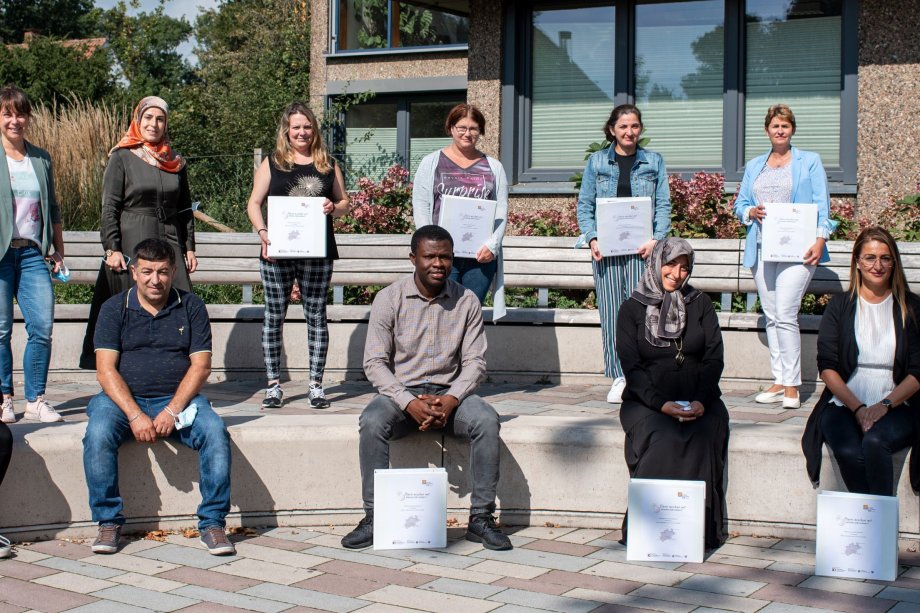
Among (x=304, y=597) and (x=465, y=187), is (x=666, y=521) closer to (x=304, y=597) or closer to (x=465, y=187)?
(x=304, y=597)

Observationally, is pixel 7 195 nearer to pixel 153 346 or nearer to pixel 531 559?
pixel 153 346

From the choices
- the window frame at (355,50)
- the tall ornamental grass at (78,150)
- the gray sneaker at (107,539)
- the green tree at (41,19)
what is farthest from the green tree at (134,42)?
the gray sneaker at (107,539)

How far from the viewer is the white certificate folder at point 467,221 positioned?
7.33 metres

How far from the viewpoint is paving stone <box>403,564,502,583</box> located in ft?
16.7

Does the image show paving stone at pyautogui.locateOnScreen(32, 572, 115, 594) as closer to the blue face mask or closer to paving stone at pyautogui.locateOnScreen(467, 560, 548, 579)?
the blue face mask

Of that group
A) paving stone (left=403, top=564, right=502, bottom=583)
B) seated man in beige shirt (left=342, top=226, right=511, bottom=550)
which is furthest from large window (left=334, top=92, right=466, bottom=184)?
paving stone (left=403, top=564, right=502, bottom=583)

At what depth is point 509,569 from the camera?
526 cm

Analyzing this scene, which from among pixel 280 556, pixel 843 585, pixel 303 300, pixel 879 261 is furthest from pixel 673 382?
pixel 303 300

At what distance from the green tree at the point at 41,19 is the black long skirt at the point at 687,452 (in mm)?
52554

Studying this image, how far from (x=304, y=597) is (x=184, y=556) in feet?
2.83

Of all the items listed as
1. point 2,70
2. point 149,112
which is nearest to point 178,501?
point 149,112

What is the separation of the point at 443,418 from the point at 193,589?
148 centimetres

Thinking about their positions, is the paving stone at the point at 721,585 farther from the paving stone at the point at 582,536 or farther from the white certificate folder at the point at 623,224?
the white certificate folder at the point at 623,224

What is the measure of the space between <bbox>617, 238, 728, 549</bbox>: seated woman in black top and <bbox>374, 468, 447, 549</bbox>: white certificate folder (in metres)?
1.00
